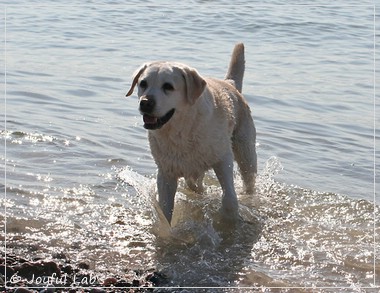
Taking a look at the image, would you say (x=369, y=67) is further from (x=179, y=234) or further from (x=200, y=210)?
(x=179, y=234)

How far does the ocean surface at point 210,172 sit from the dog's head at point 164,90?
1.09 metres

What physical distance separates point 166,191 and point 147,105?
1079 millimetres

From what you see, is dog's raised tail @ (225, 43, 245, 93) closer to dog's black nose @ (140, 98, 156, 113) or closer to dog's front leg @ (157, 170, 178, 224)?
dog's front leg @ (157, 170, 178, 224)

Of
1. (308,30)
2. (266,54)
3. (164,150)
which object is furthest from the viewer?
(308,30)

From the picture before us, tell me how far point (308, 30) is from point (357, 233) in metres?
9.15

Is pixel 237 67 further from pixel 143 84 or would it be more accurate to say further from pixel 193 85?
pixel 143 84

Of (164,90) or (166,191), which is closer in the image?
(164,90)

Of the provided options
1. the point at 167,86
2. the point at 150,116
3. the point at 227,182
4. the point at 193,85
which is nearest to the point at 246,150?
the point at 227,182

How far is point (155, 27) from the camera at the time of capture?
604 inches

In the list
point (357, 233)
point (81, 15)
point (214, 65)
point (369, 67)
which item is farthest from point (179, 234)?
point (81, 15)

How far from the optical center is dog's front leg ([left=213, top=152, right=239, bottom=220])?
251 inches

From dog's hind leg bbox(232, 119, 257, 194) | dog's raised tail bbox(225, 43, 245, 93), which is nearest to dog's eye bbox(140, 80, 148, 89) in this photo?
dog's hind leg bbox(232, 119, 257, 194)

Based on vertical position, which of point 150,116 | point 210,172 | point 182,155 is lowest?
point 210,172

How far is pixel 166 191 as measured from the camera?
21.0ft
